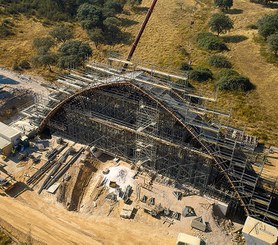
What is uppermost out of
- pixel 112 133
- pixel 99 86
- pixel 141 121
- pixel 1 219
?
pixel 99 86

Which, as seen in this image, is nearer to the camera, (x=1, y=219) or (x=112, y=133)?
(x=1, y=219)

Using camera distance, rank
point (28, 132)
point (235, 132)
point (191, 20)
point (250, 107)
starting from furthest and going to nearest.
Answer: point (191, 20) → point (250, 107) → point (28, 132) → point (235, 132)

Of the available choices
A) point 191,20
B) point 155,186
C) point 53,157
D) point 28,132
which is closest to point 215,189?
point 155,186

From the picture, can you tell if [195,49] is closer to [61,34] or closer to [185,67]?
[185,67]

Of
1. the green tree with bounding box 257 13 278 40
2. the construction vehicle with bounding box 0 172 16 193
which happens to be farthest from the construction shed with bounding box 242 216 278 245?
the green tree with bounding box 257 13 278 40

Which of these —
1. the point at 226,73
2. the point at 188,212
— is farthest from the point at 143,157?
the point at 226,73

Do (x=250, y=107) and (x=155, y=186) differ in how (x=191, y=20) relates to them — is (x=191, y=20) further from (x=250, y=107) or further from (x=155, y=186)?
(x=155, y=186)

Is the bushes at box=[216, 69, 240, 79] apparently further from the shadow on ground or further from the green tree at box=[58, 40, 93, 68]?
the green tree at box=[58, 40, 93, 68]

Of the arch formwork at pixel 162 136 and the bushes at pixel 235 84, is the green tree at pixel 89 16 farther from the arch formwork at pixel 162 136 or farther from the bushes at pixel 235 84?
the arch formwork at pixel 162 136
